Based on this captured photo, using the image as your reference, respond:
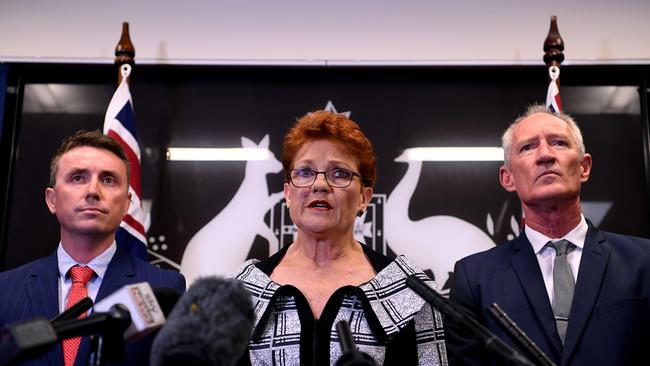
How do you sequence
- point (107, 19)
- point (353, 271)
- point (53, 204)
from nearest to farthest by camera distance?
point (353, 271) → point (53, 204) → point (107, 19)

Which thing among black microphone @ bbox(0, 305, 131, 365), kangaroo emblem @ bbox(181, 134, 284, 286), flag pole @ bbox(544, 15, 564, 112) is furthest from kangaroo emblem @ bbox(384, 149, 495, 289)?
black microphone @ bbox(0, 305, 131, 365)

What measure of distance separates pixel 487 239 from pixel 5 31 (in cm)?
295

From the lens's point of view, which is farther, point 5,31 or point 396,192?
point 5,31

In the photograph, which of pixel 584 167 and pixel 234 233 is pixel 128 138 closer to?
pixel 234 233

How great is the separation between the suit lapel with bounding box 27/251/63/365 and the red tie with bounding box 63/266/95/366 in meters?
0.03

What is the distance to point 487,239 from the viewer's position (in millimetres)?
3316

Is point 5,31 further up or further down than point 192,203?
further up

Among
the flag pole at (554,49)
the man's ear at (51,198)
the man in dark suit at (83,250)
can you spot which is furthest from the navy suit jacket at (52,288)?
the flag pole at (554,49)

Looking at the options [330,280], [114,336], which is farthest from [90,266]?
[114,336]

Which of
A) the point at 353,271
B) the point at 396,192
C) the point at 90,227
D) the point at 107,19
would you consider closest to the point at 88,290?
the point at 90,227

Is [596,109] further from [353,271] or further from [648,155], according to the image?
A: [353,271]

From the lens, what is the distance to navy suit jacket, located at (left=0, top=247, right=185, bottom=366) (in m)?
2.12

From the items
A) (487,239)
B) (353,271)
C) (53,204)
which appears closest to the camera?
(353,271)

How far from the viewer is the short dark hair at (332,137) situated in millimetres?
Result: 2344
